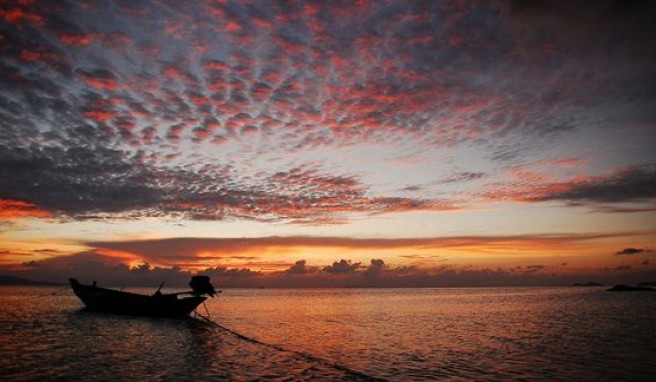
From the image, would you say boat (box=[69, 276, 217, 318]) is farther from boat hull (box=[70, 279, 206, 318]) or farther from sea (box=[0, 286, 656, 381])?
sea (box=[0, 286, 656, 381])

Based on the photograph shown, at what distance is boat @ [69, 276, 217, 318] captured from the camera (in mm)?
48213

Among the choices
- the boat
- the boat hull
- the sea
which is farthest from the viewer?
the boat hull

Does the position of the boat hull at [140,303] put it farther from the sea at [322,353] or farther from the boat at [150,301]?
the sea at [322,353]

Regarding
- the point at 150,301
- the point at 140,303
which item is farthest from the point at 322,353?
the point at 140,303

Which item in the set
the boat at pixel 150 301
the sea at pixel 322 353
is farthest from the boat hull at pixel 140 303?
the sea at pixel 322 353

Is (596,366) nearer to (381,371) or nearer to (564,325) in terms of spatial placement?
(381,371)

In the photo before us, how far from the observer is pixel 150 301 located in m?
52.5

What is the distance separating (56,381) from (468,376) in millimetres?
20860

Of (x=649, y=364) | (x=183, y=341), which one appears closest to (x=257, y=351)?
(x=183, y=341)

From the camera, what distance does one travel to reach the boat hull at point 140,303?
5103cm

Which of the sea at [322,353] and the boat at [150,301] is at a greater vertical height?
the boat at [150,301]

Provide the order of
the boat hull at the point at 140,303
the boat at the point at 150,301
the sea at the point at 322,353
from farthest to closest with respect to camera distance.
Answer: the boat hull at the point at 140,303, the boat at the point at 150,301, the sea at the point at 322,353

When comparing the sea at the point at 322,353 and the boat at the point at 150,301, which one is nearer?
the sea at the point at 322,353

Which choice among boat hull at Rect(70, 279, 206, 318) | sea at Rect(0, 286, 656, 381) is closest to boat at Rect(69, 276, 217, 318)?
boat hull at Rect(70, 279, 206, 318)
